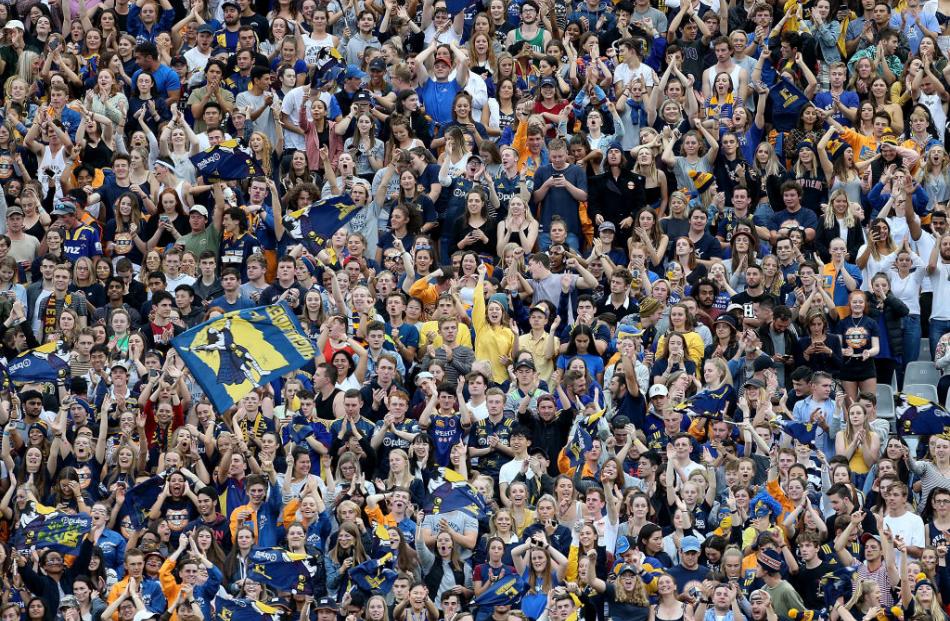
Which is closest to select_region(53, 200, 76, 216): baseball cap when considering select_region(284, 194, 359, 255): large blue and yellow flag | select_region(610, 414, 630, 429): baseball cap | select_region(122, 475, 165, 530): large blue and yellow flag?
select_region(284, 194, 359, 255): large blue and yellow flag

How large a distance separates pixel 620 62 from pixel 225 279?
223 inches

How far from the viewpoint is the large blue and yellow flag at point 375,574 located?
79.4ft

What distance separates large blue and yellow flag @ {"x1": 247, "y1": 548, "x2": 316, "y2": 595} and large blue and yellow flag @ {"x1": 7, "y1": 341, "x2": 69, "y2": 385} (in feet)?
11.9

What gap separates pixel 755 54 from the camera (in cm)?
3072

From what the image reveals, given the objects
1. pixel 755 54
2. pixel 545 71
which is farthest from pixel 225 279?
pixel 755 54

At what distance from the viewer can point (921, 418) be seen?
1019 inches

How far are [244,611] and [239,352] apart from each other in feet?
8.80

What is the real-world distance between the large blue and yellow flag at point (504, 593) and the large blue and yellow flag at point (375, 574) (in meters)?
0.83

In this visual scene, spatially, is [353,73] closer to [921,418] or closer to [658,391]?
[658,391]

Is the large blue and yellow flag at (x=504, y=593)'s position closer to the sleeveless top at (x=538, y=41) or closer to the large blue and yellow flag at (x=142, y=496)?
the large blue and yellow flag at (x=142, y=496)

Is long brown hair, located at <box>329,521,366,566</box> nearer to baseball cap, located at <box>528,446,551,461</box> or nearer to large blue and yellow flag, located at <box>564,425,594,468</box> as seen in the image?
baseball cap, located at <box>528,446,551,461</box>

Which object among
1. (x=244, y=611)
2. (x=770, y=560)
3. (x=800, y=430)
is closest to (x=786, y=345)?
(x=800, y=430)

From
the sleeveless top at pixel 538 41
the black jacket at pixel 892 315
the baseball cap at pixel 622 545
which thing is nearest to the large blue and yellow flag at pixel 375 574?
the baseball cap at pixel 622 545

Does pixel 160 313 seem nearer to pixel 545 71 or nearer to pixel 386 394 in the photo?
pixel 386 394
